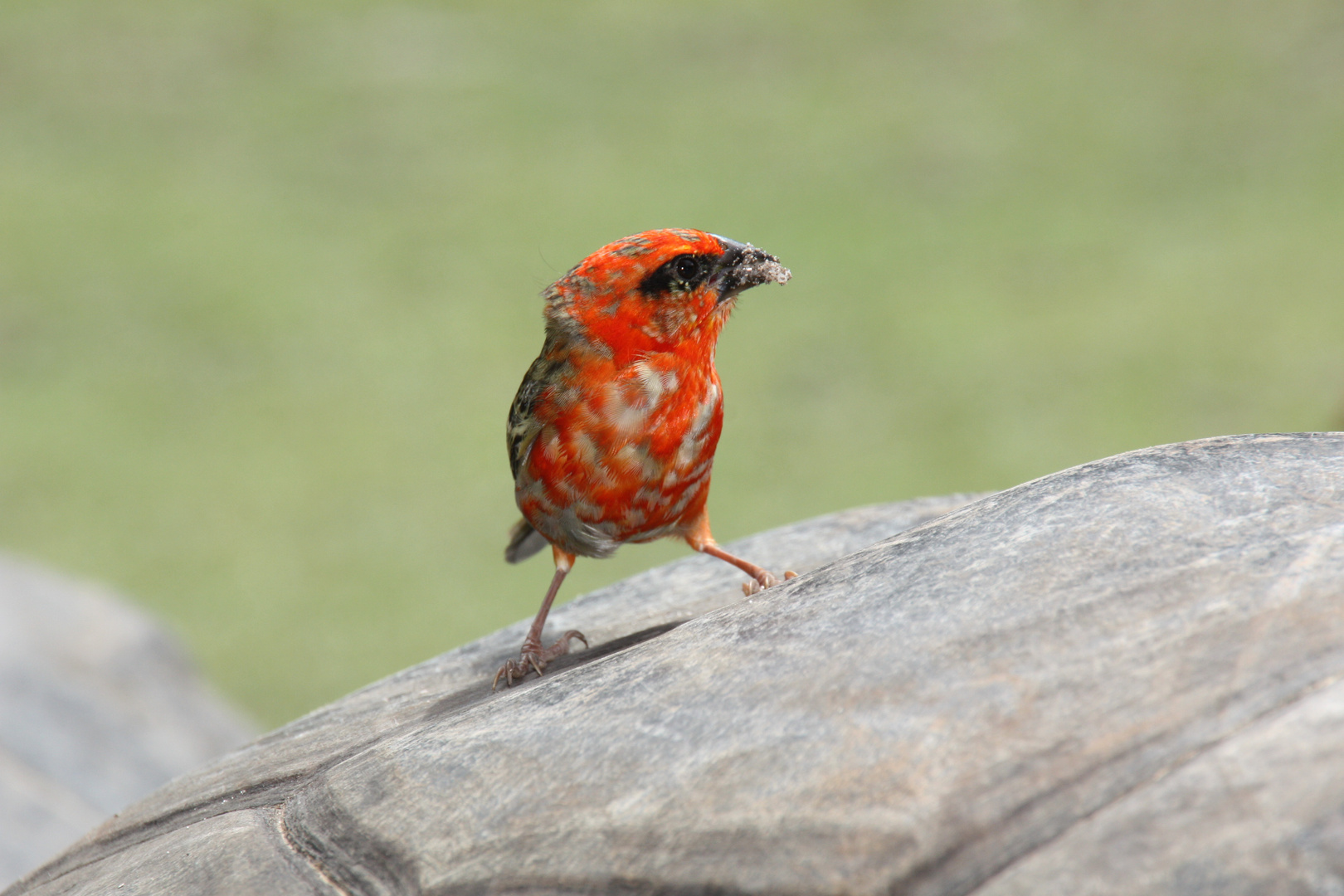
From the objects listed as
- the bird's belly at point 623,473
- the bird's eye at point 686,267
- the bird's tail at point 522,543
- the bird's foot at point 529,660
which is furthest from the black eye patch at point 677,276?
the bird's tail at point 522,543

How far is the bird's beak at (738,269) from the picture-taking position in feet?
5.03

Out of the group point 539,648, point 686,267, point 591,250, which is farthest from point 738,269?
point 591,250

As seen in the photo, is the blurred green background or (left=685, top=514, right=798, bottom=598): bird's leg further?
the blurred green background

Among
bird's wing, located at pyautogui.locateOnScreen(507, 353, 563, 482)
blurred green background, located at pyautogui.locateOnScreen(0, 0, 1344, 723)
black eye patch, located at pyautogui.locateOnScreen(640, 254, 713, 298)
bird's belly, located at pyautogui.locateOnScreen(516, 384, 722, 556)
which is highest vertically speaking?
blurred green background, located at pyautogui.locateOnScreen(0, 0, 1344, 723)

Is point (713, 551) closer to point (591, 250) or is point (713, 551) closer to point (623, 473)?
point (623, 473)

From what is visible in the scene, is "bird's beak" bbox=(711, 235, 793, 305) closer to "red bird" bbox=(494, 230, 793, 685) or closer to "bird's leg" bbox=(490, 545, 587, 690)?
A: "red bird" bbox=(494, 230, 793, 685)

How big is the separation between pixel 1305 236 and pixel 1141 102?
1120mm

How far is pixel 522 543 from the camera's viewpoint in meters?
2.05

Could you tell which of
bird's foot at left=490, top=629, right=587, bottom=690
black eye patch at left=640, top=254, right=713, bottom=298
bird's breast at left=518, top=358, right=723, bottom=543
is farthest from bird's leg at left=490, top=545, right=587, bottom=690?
black eye patch at left=640, top=254, right=713, bottom=298

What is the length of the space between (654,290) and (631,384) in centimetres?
11

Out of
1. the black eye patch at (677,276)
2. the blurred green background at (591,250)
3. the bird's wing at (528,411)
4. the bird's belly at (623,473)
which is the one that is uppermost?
the blurred green background at (591,250)

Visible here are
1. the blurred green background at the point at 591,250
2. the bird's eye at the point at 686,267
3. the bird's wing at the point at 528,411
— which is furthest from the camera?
the blurred green background at the point at 591,250

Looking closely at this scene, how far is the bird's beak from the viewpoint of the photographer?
1.53m

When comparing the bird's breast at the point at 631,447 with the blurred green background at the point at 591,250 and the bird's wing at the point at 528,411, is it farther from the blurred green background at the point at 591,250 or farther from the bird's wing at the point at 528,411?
the blurred green background at the point at 591,250
